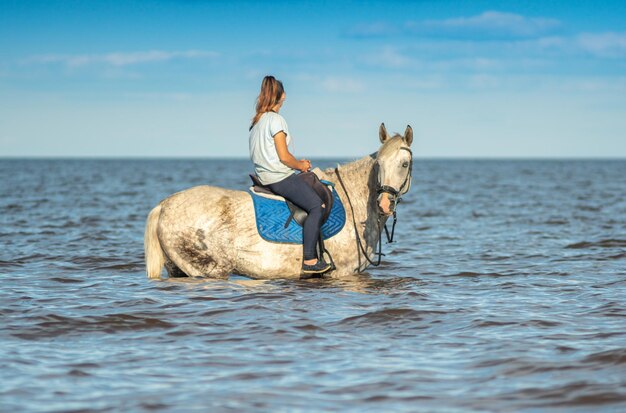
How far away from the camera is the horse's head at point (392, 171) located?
413 inches

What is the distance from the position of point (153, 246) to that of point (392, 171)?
3345 mm

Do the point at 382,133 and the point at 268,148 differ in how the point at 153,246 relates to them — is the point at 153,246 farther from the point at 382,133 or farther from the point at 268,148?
the point at 382,133

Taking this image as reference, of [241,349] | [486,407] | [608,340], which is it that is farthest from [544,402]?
[241,349]

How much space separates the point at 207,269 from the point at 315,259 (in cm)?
146

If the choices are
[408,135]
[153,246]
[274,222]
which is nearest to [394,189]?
[408,135]

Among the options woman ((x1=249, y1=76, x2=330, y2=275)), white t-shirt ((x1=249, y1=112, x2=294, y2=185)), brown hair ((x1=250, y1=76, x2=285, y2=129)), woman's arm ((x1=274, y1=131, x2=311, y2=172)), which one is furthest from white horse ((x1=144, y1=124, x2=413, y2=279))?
brown hair ((x1=250, y1=76, x2=285, y2=129))

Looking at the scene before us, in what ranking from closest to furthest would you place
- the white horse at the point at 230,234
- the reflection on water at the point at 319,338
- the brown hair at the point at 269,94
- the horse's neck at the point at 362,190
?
the reflection on water at the point at 319,338
the brown hair at the point at 269,94
the white horse at the point at 230,234
the horse's neck at the point at 362,190

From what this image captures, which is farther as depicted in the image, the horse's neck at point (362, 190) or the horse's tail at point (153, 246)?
the horse's neck at point (362, 190)

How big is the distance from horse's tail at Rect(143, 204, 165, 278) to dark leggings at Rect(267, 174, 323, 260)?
1.69 m

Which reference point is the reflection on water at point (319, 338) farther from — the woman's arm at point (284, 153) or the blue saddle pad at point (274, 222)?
the woman's arm at point (284, 153)

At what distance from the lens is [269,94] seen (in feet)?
33.6

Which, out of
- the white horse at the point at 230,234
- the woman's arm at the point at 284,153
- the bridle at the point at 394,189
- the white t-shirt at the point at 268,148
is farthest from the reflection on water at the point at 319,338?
the woman's arm at the point at 284,153

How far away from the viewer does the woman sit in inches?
400

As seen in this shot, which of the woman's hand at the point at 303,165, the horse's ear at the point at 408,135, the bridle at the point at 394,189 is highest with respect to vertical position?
the horse's ear at the point at 408,135
